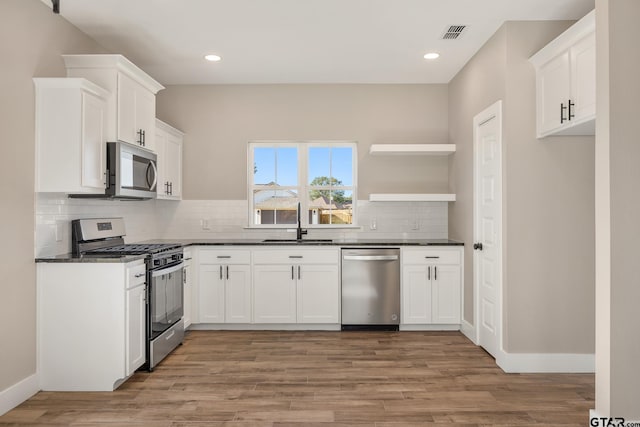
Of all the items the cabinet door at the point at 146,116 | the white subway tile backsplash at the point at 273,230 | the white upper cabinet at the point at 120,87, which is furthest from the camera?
the white subway tile backsplash at the point at 273,230

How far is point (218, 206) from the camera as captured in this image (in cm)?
561

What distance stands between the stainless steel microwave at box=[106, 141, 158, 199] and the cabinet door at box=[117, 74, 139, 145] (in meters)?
0.09

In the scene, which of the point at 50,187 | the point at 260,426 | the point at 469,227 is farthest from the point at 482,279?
the point at 50,187

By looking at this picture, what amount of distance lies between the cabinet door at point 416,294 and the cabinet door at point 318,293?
736 mm

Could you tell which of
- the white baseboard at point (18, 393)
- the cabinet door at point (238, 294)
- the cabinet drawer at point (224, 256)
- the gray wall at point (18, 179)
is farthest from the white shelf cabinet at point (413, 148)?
the white baseboard at point (18, 393)

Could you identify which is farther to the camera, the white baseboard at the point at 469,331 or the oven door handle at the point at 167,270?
the white baseboard at the point at 469,331

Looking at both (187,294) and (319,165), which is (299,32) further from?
Answer: (187,294)

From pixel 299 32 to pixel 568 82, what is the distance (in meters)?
2.21

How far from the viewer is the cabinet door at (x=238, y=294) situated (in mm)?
4918

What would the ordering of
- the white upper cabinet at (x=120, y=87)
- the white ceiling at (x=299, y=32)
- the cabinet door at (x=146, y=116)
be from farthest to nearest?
1. the cabinet door at (x=146, y=116)
2. the white upper cabinet at (x=120, y=87)
3. the white ceiling at (x=299, y=32)

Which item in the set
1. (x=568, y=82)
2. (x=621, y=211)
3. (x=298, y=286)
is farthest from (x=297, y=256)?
(x=621, y=211)

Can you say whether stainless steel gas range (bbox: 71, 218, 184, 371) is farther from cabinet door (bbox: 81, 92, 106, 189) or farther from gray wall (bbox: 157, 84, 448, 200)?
gray wall (bbox: 157, 84, 448, 200)

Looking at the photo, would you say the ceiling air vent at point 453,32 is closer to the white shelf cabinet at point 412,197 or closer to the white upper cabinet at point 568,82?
the white upper cabinet at point 568,82

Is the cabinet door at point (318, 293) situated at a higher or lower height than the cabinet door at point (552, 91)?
lower
